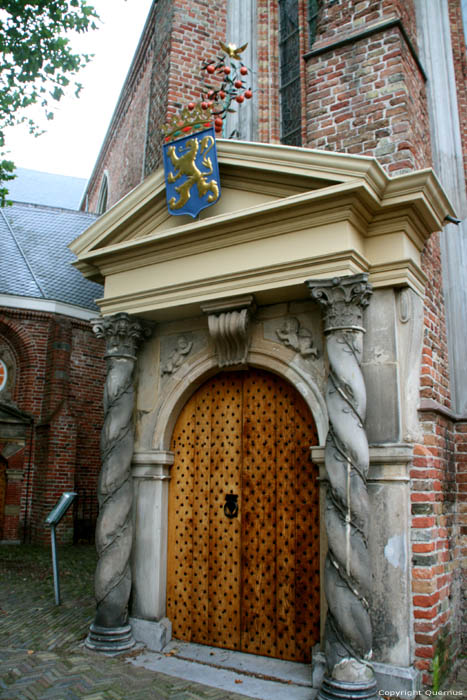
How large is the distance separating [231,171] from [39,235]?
12.4 metres

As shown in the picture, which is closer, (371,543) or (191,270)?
(371,543)

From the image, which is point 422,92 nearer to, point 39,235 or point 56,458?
point 56,458

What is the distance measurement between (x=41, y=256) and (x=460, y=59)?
11805mm

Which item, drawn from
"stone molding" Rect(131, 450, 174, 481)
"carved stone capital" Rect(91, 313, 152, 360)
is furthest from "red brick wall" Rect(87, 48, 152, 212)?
"stone molding" Rect(131, 450, 174, 481)

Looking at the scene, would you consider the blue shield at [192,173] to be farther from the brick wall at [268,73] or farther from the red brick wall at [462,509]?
the red brick wall at [462,509]

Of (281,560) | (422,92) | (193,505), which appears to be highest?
(422,92)

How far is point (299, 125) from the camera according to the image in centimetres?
736

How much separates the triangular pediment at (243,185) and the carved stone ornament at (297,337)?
1.06 meters

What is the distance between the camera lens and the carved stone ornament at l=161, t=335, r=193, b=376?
580cm

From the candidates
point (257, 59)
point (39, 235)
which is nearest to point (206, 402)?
point (257, 59)

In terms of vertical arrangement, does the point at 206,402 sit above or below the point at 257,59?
below

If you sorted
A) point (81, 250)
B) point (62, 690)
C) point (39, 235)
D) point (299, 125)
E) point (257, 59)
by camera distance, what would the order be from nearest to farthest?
point (62, 690) → point (81, 250) → point (299, 125) → point (257, 59) → point (39, 235)

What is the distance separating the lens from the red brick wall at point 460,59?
6.31 m

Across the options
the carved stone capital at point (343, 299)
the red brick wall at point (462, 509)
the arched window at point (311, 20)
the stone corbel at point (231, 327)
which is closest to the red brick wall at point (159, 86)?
the arched window at point (311, 20)
